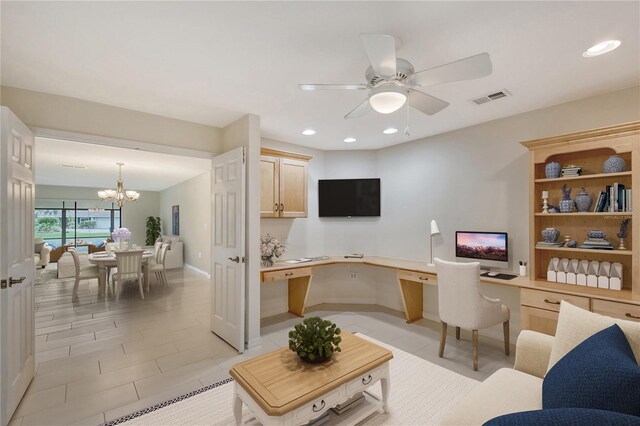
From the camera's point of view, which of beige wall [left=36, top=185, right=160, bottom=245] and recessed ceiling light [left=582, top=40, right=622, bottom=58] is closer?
recessed ceiling light [left=582, top=40, right=622, bottom=58]

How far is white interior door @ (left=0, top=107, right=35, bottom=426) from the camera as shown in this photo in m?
1.94

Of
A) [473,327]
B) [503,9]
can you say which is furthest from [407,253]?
[503,9]

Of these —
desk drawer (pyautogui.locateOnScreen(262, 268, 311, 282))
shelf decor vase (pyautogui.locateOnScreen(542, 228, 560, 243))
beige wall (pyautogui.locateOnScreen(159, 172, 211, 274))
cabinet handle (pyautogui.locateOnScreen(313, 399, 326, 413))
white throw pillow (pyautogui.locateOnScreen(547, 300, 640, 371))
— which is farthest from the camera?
beige wall (pyautogui.locateOnScreen(159, 172, 211, 274))

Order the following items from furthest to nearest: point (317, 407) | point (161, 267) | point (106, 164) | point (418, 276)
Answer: point (161, 267) → point (106, 164) → point (418, 276) → point (317, 407)

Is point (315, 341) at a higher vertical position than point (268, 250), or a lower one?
lower

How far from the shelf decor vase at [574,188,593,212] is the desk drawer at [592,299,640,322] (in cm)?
86

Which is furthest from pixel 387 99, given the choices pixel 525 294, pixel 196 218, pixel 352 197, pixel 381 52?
pixel 196 218

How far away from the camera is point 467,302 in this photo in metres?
2.78

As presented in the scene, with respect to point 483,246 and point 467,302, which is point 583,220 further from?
point 467,302

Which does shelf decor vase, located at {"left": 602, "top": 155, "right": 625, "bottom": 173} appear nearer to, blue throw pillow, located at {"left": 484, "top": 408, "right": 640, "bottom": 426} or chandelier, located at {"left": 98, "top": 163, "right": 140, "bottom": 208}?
blue throw pillow, located at {"left": 484, "top": 408, "right": 640, "bottom": 426}

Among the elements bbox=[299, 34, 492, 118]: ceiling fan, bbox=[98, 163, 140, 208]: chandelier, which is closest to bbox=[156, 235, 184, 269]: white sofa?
bbox=[98, 163, 140, 208]: chandelier

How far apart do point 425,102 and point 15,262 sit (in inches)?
125

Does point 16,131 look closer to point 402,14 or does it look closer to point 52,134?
point 52,134

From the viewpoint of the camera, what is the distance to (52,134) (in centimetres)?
259
